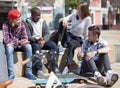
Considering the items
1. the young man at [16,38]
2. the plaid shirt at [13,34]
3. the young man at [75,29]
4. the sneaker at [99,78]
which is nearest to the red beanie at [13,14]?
the young man at [16,38]

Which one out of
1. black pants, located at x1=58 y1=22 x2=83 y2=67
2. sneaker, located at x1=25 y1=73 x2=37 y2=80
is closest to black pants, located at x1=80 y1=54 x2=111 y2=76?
black pants, located at x1=58 y1=22 x2=83 y2=67

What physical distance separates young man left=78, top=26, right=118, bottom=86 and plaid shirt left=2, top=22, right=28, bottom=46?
1.11m

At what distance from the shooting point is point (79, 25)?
7.55 m

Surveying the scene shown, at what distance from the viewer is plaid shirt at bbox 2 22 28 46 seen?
271 inches

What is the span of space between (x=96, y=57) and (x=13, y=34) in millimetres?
1526

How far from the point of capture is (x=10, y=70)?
6.65 meters

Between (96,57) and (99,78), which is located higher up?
(96,57)

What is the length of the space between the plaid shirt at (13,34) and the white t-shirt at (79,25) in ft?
3.23

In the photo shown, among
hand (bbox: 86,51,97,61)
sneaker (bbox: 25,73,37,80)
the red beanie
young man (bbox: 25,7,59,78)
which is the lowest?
sneaker (bbox: 25,73,37,80)

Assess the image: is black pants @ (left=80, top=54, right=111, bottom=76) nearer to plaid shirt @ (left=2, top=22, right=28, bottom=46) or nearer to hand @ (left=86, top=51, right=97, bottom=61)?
hand @ (left=86, top=51, right=97, bottom=61)

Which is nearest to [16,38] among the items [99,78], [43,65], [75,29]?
[43,65]

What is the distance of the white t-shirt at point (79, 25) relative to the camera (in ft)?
24.6

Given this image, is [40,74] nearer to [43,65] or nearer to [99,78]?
[43,65]

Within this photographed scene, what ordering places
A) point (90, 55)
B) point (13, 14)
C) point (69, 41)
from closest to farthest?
point (90, 55)
point (13, 14)
point (69, 41)
